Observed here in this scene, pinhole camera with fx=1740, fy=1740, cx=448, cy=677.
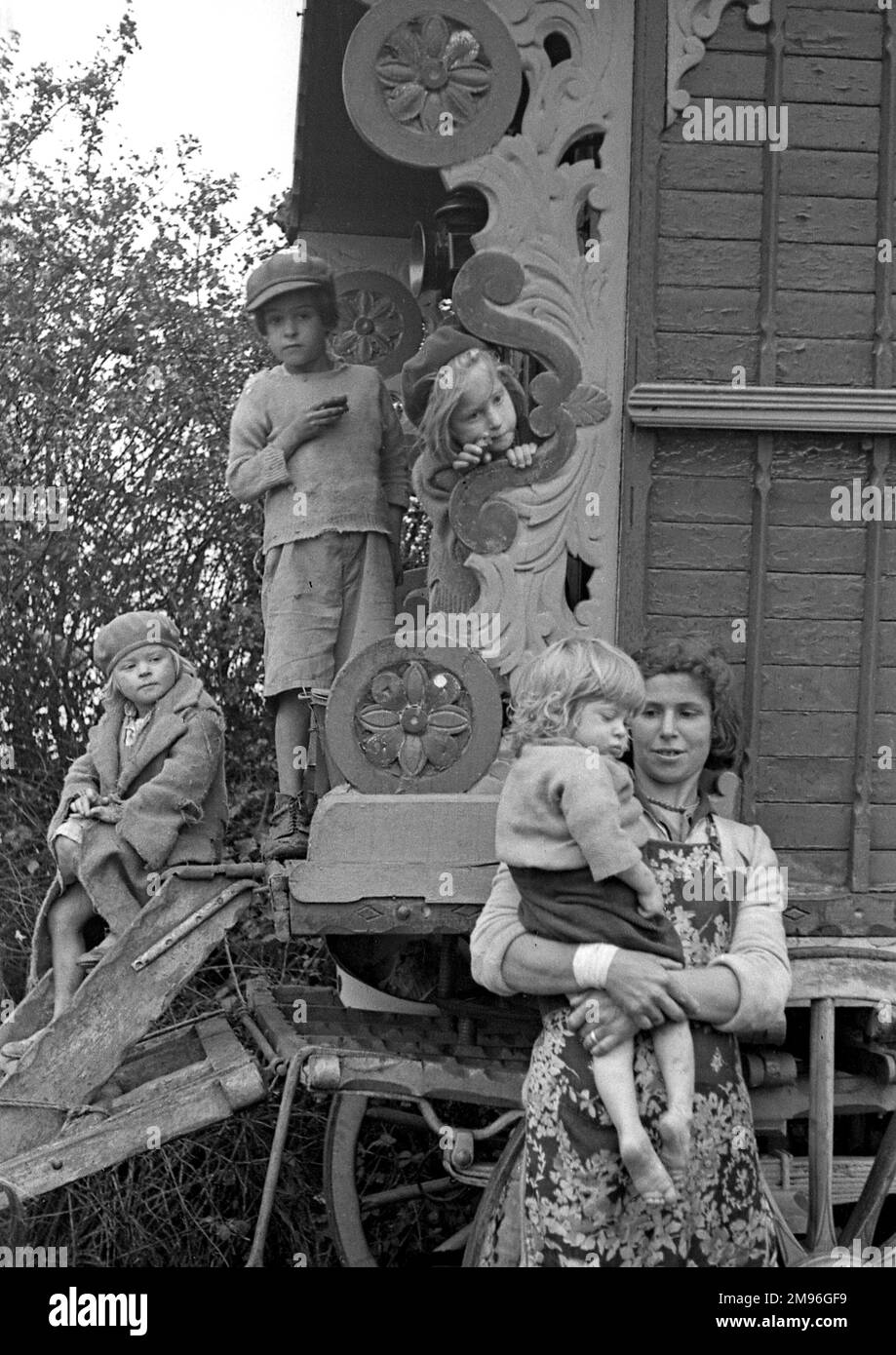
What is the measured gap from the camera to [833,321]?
5191 millimetres

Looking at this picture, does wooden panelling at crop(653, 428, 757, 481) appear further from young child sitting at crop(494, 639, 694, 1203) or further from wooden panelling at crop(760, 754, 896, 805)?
young child sitting at crop(494, 639, 694, 1203)

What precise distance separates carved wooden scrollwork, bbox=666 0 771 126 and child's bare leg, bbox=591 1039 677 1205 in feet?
9.09

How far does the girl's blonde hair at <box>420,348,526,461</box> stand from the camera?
5.02m

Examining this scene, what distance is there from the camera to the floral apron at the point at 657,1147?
4195mm

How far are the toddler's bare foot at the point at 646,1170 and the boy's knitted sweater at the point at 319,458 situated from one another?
312 centimetres

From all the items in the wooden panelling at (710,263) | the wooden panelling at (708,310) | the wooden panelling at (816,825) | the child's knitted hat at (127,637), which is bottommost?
the wooden panelling at (816,825)

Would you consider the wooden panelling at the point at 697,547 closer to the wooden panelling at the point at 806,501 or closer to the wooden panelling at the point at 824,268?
the wooden panelling at the point at 806,501

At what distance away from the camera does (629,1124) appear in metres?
4.04

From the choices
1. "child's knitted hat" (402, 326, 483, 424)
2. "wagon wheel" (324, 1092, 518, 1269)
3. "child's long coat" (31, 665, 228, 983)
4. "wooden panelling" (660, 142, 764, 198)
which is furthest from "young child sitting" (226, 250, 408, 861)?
"wooden panelling" (660, 142, 764, 198)

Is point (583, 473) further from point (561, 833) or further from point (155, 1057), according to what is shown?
point (155, 1057)

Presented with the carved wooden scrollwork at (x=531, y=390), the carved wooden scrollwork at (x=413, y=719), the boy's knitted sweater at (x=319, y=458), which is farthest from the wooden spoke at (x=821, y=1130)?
the boy's knitted sweater at (x=319, y=458)

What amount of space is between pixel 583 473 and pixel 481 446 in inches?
12.4

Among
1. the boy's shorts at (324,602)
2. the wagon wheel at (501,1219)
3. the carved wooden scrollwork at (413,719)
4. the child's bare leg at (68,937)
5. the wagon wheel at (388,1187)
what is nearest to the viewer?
the wagon wheel at (501,1219)
